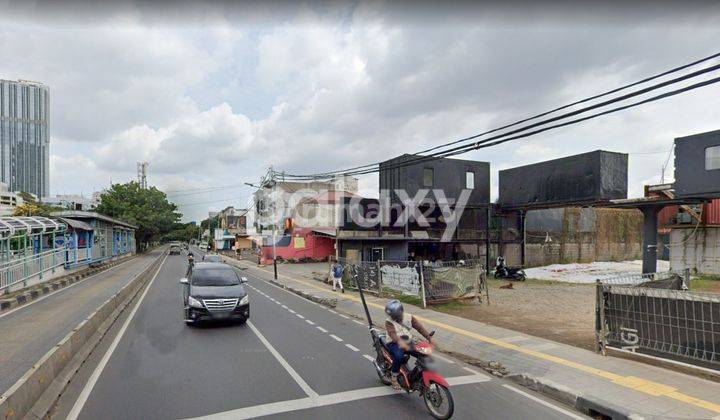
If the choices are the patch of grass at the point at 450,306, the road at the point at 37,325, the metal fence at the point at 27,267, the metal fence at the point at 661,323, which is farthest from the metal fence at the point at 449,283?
the metal fence at the point at 27,267

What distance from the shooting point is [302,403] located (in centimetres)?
589

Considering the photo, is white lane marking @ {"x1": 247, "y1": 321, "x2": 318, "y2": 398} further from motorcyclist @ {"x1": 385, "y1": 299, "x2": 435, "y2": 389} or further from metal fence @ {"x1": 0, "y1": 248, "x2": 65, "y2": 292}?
metal fence @ {"x1": 0, "y1": 248, "x2": 65, "y2": 292}

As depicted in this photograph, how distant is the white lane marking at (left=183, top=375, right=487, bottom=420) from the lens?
215 inches

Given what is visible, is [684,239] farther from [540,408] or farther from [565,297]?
[540,408]

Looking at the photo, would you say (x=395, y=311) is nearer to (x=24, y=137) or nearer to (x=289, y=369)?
(x=289, y=369)

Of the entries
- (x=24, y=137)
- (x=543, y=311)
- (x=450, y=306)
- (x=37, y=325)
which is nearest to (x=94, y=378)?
(x=37, y=325)

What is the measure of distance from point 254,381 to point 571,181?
2525 centimetres

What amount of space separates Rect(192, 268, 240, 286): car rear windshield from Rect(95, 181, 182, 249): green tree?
4901cm

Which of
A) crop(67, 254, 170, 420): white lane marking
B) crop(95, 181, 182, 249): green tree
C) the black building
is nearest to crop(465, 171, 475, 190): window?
the black building

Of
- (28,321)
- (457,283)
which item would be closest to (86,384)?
(28,321)

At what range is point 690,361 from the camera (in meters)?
7.08

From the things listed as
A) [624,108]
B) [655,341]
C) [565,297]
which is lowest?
[565,297]

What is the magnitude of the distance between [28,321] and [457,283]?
13.1m

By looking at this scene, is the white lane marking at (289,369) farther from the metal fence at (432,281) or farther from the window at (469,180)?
the window at (469,180)
